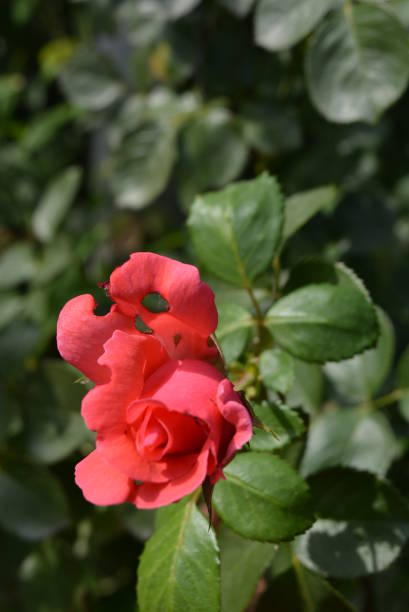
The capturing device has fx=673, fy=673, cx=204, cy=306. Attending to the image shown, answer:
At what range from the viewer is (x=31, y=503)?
905 millimetres

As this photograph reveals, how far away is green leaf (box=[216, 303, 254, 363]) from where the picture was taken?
62 centimetres

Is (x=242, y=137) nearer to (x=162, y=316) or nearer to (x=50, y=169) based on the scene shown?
(x=162, y=316)

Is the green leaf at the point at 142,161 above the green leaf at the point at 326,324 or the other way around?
the other way around

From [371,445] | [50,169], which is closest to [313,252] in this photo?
[371,445]

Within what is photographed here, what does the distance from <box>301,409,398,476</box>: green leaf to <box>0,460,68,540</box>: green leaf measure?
1.13ft

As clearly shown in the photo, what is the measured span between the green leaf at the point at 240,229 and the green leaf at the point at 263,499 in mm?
199

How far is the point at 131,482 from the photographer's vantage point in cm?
44

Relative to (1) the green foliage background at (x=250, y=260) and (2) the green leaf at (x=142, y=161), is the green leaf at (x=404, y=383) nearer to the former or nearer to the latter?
(1) the green foliage background at (x=250, y=260)

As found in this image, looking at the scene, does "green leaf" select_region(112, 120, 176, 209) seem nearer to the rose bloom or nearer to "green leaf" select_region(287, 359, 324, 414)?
"green leaf" select_region(287, 359, 324, 414)

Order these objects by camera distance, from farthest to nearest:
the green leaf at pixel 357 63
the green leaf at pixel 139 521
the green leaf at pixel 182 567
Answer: the green leaf at pixel 139 521
the green leaf at pixel 357 63
the green leaf at pixel 182 567

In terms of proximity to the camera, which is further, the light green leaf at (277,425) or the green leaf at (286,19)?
the green leaf at (286,19)

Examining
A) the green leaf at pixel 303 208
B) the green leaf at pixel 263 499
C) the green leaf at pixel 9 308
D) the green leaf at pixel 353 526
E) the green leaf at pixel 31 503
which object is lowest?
the green leaf at pixel 31 503

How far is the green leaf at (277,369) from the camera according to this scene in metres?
0.60

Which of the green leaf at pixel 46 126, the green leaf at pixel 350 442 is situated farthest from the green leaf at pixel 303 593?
the green leaf at pixel 46 126
